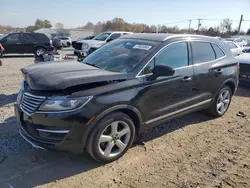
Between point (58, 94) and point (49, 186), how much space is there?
3.67 ft

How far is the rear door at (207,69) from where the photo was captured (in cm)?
422

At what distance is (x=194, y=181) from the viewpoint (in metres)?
2.93

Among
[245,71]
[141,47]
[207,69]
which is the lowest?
[245,71]

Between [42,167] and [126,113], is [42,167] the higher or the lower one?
the lower one

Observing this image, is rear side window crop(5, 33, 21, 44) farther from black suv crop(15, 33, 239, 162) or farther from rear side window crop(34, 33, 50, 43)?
black suv crop(15, 33, 239, 162)

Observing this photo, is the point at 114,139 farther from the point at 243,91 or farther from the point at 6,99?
the point at 243,91

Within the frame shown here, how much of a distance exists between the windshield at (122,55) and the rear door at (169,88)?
218mm

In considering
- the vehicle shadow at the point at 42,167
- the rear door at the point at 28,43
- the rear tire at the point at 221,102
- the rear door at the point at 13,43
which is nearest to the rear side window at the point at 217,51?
the rear tire at the point at 221,102

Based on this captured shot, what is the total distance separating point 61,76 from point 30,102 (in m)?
0.52

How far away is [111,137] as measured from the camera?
3.18 metres

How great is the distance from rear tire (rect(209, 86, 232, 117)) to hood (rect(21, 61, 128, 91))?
8.45 ft

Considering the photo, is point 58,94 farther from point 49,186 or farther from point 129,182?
point 129,182

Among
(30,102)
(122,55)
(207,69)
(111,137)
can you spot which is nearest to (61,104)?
(30,102)

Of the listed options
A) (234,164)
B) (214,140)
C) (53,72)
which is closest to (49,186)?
(53,72)
